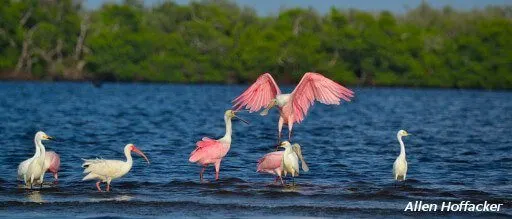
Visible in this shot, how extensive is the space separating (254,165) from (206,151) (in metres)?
3.69

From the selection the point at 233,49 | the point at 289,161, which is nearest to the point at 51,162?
the point at 289,161

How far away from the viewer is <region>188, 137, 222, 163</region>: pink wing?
1859 cm

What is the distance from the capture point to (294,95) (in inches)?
787

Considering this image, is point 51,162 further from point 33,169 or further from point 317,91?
point 317,91

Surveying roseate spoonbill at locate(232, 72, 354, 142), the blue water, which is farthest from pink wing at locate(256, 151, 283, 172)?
roseate spoonbill at locate(232, 72, 354, 142)

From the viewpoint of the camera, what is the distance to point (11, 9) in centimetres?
9212

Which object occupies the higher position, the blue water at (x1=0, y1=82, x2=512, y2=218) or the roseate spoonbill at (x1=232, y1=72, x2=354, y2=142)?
the roseate spoonbill at (x1=232, y1=72, x2=354, y2=142)

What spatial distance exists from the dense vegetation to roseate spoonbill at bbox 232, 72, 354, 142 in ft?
237

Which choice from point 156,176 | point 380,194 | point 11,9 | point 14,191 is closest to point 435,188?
point 380,194

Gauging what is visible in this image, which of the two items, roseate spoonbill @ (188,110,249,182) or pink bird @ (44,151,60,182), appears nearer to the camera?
pink bird @ (44,151,60,182)

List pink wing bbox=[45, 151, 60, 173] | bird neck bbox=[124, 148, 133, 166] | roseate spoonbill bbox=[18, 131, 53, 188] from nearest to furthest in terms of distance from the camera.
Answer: roseate spoonbill bbox=[18, 131, 53, 188]
bird neck bbox=[124, 148, 133, 166]
pink wing bbox=[45, 151, 60, 173]

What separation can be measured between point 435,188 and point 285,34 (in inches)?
3126

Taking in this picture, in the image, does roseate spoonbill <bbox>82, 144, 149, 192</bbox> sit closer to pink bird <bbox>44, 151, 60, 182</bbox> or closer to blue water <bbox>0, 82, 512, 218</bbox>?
blue water <bbox>0, 82, 512, 218</bbox>

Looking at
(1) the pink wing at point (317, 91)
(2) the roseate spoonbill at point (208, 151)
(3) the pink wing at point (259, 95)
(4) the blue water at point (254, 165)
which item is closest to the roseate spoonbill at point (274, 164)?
(4) the blue water at point (254, 165)
